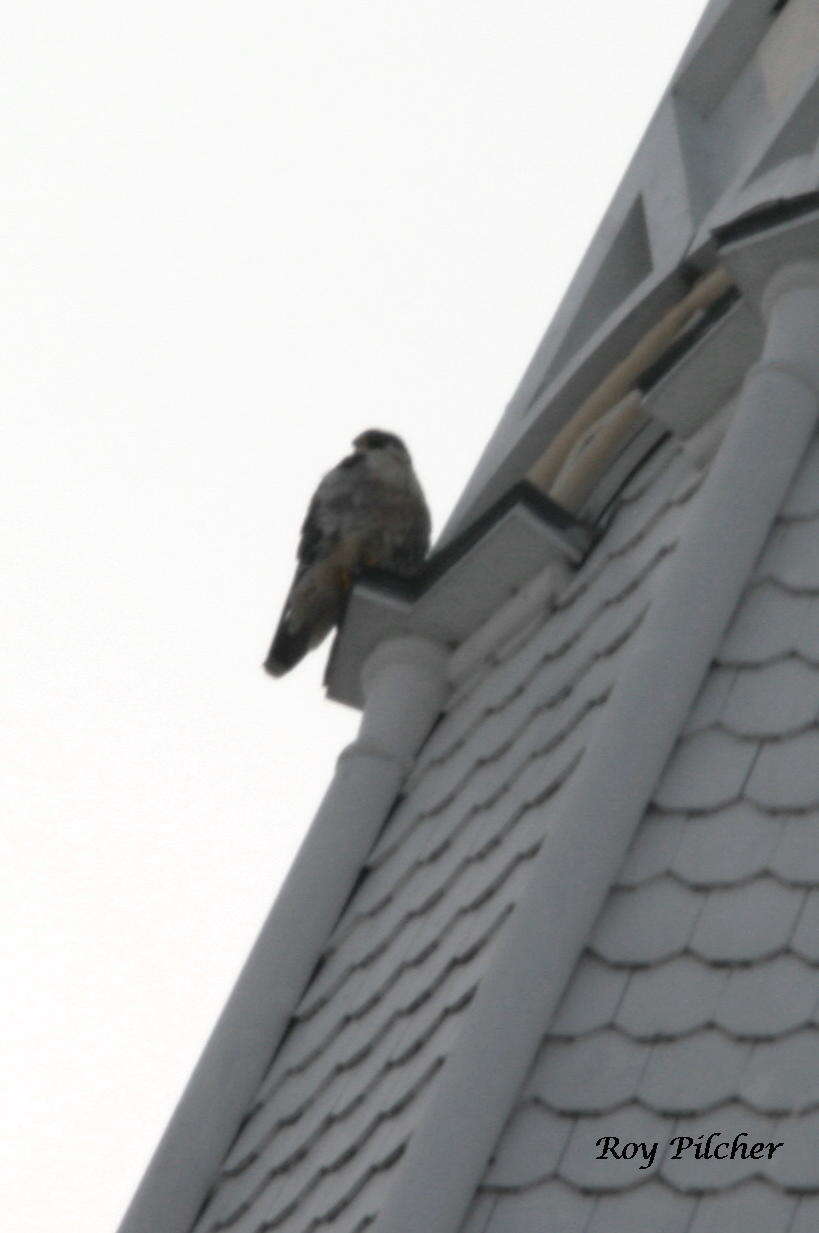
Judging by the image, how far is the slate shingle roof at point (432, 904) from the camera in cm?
636

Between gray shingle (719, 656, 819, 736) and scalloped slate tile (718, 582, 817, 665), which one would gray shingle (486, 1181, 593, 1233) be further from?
scalloped slate tile (718, 582, 817, 665)

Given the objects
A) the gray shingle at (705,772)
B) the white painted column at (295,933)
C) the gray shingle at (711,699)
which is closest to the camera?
the gray shingle at (705,772)

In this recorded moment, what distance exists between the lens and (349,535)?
1070 centimetres

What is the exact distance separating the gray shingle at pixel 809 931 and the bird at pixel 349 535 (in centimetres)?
406

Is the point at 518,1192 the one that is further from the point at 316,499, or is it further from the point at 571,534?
the point at 316,499

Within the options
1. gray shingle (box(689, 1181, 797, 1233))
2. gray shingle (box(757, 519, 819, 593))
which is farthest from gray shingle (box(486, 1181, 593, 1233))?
gray shingle (box(757, 519, 819, 593))

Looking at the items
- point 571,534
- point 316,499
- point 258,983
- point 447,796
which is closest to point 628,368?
point 571,534

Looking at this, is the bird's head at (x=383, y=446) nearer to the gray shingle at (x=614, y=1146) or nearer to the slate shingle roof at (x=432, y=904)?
the slate shingle roof at (x=432, y=904)

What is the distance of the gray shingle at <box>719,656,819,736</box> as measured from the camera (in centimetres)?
598

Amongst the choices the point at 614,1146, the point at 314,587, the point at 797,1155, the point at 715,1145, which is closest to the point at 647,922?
the point at 614,1146

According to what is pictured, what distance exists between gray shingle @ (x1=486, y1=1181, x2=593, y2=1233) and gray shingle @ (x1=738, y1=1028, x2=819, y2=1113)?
0.35 metres

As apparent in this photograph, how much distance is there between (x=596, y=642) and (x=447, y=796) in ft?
2.60

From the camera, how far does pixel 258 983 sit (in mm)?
7883

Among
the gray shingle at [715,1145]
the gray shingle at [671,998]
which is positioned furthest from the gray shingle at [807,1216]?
the gray shingle at [671,998]
